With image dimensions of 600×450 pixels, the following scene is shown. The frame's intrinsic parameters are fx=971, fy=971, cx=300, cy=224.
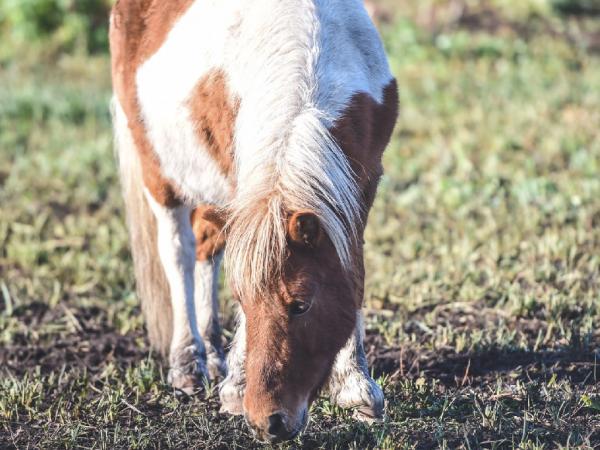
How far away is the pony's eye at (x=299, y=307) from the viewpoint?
303 centimetres

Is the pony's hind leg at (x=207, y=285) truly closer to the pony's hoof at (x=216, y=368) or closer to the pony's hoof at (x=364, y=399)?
the pony's hoof at (x=216, y=368)

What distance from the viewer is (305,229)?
2986 mm

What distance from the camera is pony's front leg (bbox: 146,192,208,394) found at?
168 inches

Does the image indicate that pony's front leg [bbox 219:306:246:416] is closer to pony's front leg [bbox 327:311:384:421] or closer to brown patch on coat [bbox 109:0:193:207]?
pony's front leg [bbox 327:311:384:421]

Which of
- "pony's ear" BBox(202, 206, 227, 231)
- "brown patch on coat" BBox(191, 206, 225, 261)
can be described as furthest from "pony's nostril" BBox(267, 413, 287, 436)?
"brown patch on coat" BBox(191, 206, 225, 261)

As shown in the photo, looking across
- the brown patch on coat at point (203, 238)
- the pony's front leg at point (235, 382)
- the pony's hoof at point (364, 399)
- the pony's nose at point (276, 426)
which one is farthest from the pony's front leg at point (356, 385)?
the brown patch on coat at point (203, 238)

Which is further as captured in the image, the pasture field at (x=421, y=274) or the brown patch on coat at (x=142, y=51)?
the brown patch on coat at (x=142, y=51)

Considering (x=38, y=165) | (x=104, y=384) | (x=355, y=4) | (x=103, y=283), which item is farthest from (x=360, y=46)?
(x=38, y=165)

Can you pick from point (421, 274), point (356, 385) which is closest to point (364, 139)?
point (356, 385)

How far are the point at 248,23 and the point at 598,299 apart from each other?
2.24 meters

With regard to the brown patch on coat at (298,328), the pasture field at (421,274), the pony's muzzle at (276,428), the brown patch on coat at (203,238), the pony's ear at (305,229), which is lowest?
the pasture field at (421,274)

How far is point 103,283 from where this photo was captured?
5461 mm

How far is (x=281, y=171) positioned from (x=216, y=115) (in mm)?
720

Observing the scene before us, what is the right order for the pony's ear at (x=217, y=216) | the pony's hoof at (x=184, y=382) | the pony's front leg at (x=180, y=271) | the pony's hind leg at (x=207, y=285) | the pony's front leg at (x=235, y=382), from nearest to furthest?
the pony's ear at (x=217, y=216) < the pony's front leg at (x=235, y=382) < the pony's hoof at (x=184, y=382) < the pony's front leg at (x=180, y=271) < the pony's hind leg at (x=207, y=285)
